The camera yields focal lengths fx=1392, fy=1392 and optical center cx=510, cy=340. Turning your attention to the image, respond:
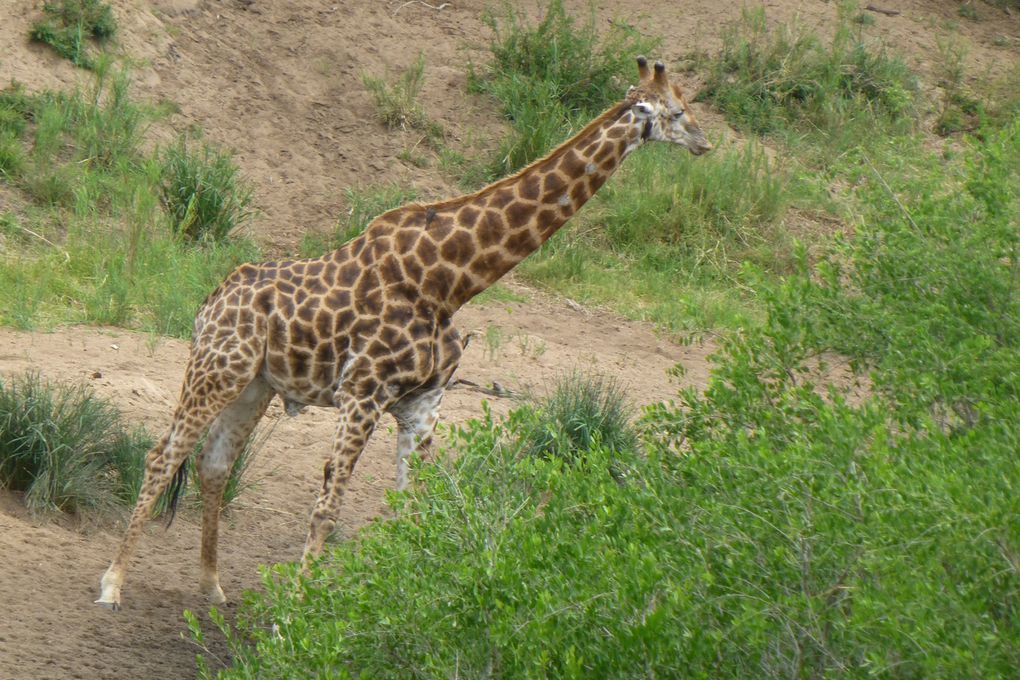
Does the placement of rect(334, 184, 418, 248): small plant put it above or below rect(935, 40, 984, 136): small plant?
below

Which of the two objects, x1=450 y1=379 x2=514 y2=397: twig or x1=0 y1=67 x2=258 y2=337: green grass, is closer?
x1=450 y1=379 x2=514 y2=397: twig

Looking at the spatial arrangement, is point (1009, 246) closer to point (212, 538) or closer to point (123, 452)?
point (212, 538)

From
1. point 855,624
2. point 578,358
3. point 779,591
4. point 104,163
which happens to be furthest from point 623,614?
point 104,163

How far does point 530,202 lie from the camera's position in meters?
6.67

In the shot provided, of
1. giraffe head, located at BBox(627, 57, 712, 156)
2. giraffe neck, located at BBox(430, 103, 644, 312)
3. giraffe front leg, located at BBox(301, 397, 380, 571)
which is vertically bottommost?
giraffe front leg, located at BBox(301, 397, 380, 571)

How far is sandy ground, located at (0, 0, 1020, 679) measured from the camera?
6.29 metres

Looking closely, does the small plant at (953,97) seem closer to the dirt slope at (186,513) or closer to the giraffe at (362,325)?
the dirt slope at (186,513)

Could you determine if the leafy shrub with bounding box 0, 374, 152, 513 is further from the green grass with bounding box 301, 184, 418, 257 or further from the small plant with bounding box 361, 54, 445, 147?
the small plant with bounding box 361, 54, 445, 147

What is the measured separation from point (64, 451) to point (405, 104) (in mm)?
7675

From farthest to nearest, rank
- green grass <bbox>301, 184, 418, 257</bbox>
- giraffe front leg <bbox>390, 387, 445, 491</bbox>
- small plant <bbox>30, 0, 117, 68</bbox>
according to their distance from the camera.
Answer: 1. small plant <bbox>30, 0, 117, 68</bbox>
2. green grass <bbox>301, 184, 418, 257</bbox>
3. giraffe front leg <bbox>390, 387, 445, 491</bbox>

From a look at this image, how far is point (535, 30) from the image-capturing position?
14711 mm

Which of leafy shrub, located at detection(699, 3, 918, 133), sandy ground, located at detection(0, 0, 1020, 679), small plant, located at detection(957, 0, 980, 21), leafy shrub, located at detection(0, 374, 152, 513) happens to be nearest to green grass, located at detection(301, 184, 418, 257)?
sandy ground, located at detection(0, 0, 1020, 679)

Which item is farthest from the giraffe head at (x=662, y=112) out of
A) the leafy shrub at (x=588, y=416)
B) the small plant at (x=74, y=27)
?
the small plant at (x=74, y=27)

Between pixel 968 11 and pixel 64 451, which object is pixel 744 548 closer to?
pixel 64 451
